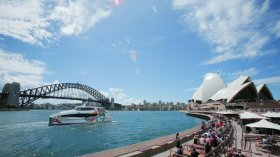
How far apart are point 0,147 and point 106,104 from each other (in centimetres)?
13721

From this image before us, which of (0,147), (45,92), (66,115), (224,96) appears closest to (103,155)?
(0,147)

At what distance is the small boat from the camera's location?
1674 inches

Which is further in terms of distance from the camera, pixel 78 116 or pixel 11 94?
pixel 11 94

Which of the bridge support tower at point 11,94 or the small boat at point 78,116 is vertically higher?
the bridge support tower at point 11,94

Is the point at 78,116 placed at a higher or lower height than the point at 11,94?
lower

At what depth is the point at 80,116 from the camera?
46.0 m

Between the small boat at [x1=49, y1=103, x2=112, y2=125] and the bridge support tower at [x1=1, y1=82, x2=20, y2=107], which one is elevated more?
the bridge support tower at [x1=1, y1=82, x2=20, y2=107]

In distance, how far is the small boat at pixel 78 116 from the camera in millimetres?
42509

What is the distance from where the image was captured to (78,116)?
45750mm

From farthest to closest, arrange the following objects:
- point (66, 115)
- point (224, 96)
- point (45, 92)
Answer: point (45, 92) → point (224, 96) → point (66, 115)

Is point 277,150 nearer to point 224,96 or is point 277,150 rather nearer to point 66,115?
point 66,115

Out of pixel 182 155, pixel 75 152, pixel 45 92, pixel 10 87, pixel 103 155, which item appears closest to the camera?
pixel 182 155

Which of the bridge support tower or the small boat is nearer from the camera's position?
the small boat

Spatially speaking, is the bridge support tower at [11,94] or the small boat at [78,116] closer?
the small boat at [78,116]
